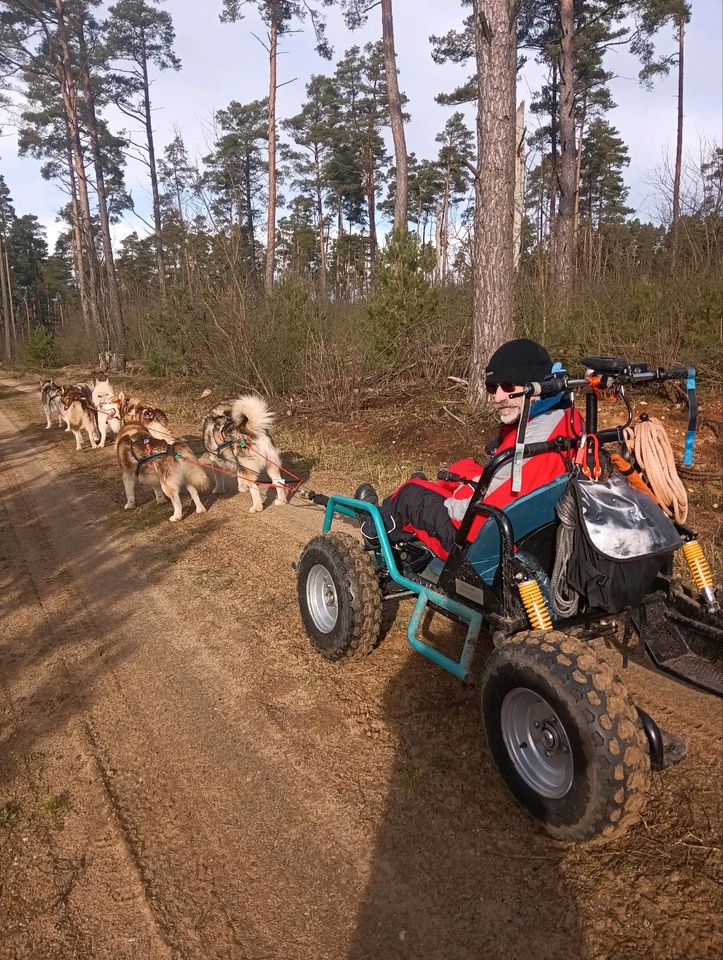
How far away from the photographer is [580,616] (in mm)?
2740

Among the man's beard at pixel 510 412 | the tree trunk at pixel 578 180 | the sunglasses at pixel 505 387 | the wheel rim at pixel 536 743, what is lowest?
the wheel rim at pixel 536 743

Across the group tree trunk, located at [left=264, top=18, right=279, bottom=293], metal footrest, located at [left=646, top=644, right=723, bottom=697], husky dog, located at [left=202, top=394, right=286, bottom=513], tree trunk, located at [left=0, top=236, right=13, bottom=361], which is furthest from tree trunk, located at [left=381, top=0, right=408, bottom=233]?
tree trunk, located at [left=0, top=236, right=13, bottom=361]

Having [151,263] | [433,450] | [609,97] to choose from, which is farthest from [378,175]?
[433,450]

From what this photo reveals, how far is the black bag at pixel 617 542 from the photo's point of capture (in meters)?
2.38

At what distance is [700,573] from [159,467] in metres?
6.05

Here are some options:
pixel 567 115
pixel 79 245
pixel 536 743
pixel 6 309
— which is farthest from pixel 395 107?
pixel 6 309

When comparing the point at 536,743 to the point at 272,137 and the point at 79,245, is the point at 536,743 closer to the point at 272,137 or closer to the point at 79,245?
the point at 272,137

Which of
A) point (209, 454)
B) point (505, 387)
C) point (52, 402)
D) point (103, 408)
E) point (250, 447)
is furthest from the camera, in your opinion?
point (52, 402)

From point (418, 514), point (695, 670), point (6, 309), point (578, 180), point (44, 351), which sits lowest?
point (695, 670)

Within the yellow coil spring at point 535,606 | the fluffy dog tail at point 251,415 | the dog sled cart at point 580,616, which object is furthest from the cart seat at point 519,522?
the fluffy dog tail at point 251,415

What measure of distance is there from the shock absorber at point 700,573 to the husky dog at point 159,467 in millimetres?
5739

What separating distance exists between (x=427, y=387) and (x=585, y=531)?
825cm

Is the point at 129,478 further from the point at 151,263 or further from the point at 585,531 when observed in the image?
the point at 151,263

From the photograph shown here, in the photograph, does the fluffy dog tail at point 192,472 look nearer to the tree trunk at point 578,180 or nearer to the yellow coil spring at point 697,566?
the yellow coil spring at point 697,566
